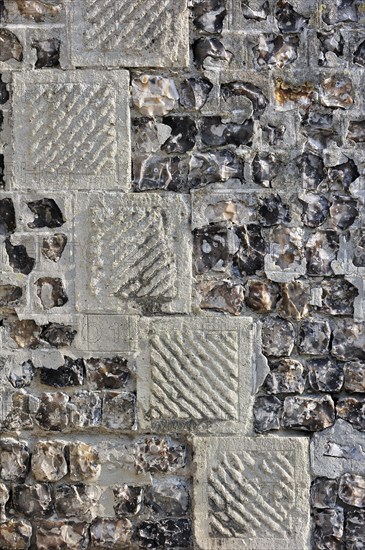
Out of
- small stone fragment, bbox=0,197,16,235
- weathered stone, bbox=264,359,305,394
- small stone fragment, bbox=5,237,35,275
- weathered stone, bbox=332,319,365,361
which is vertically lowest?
weathered stone, bbox=264,359,305,394

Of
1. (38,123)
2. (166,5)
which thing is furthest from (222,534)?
(166,5)

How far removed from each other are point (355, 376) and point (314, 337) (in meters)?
0.19

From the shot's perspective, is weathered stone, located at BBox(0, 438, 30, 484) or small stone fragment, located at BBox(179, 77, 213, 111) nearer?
small stone fragment, located at BBox(179, 77, 213, 111)

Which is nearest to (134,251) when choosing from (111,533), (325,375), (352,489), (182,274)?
A: (182,274)

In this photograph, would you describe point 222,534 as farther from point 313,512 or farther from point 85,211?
point 85,211

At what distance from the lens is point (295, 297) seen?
8.43 feet

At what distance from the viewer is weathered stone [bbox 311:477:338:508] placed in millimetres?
2598

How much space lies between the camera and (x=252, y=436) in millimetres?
2602

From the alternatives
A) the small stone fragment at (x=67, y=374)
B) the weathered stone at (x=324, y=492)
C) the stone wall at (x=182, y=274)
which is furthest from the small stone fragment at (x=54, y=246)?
the weathered stone at (x=324, y=492)

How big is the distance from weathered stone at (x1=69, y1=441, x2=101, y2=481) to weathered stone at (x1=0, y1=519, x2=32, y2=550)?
25 cm

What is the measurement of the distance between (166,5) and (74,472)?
5.15ft

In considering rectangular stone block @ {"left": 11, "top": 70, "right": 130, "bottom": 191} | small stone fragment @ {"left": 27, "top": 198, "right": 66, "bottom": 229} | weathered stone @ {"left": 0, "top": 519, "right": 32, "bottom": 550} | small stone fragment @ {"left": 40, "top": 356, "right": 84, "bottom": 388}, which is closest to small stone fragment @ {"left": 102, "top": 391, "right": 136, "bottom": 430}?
small stone fragment @ {"left": 40, "top": 356, "right": 84, "bottom": 388}

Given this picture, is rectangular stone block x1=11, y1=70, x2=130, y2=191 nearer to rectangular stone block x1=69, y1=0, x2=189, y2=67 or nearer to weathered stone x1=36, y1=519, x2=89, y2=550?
A: rectangular stone block x1=69, y1=0, x2=189, y2=67

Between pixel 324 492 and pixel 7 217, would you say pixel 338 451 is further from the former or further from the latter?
pixel 7 217
